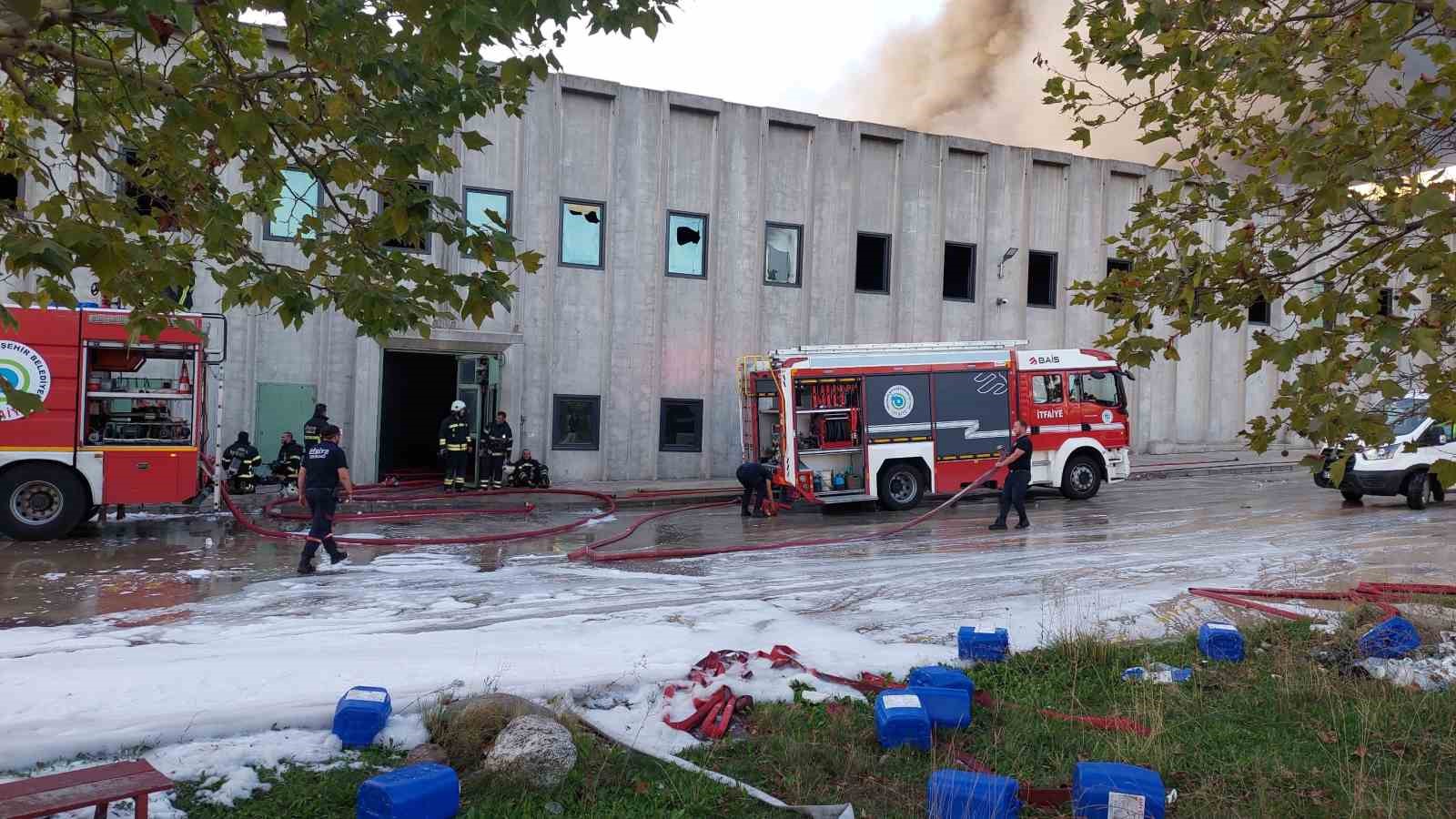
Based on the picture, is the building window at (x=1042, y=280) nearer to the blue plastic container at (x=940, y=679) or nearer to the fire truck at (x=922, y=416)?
the fire truck at (x=922, y=416)

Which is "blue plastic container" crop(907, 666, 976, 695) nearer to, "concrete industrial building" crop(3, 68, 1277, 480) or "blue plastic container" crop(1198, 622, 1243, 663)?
"blue plastic container" crop(1198, 622, 1243, 663)

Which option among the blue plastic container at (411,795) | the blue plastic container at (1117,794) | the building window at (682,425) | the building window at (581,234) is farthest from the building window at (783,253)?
the blue plastic container at (411,795)

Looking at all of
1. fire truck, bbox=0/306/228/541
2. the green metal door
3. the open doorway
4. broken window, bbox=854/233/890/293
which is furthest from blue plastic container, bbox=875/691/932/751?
the open doorway

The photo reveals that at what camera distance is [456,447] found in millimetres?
19094

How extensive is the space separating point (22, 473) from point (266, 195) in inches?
321

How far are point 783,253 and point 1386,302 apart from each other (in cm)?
1695

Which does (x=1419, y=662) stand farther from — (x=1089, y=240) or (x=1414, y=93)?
(x=1089, y=240)

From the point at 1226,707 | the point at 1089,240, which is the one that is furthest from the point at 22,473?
the point at 1089,240

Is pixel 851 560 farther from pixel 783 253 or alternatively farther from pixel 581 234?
pixel 783 253

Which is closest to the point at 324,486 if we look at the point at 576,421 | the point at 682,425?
the point at 576,421

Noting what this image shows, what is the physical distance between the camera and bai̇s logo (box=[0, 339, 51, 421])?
1281 cm

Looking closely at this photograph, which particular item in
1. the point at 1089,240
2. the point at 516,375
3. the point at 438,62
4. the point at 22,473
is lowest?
the point at 22,473

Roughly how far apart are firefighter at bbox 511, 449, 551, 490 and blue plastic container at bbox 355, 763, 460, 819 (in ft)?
50.8

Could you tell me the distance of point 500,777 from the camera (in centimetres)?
469
